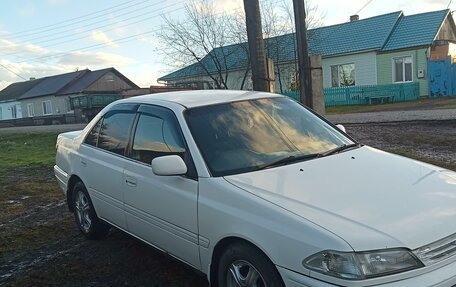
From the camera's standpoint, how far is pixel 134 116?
4.61m

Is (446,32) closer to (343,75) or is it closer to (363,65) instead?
(363,65)

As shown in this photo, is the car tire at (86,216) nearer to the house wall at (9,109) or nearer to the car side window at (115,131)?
the car side window at (115,131)

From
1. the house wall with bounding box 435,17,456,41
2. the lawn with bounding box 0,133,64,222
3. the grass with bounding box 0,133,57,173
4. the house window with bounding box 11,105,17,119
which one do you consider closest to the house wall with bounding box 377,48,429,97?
the house wall with bounding box 435,17,456,41

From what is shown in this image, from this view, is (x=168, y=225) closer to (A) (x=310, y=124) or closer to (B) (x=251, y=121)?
(B) (x=251, y=121)

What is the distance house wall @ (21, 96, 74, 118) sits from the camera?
54.3m

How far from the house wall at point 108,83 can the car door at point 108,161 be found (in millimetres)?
49673

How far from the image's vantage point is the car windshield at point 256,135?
11.8ft

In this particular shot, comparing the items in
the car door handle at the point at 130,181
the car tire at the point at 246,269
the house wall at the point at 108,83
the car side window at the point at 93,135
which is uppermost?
the house wall at the point at 108,83

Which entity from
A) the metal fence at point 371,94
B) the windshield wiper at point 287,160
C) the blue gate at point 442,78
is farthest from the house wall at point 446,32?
the windshield wiper at point 287,160

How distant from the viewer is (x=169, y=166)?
11.4 feet

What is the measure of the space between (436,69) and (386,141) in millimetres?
18525

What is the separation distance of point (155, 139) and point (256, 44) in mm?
4816

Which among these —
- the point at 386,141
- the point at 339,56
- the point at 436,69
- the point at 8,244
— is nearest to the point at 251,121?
the point at 8,244

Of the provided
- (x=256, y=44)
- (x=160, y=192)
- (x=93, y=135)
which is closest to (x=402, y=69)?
(x=256, y=44)
